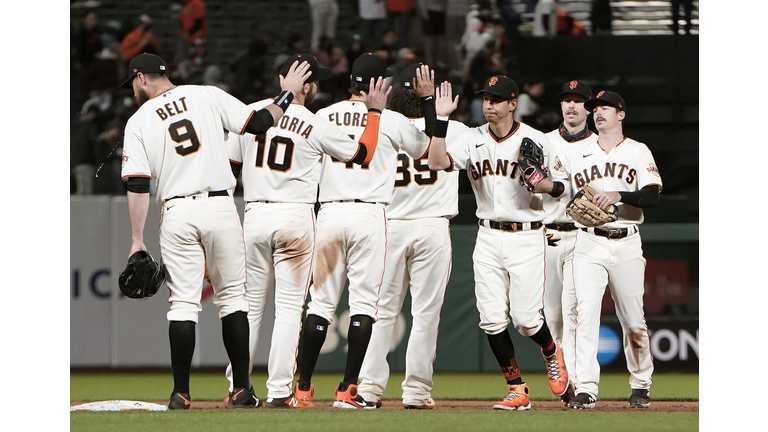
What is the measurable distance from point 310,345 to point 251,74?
26.4ft

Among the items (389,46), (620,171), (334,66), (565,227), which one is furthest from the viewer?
(334,66)

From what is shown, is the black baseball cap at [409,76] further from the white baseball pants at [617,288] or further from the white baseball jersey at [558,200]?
the white baseball pants at [617,288]

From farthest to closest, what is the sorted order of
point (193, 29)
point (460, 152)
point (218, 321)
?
point (193, 29)
point (218, 321)
point (460, 152)

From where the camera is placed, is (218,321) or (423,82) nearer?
(423,82)

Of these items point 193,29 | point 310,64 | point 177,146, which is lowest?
point 177,146

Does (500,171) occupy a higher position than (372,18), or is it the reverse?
(372,18)

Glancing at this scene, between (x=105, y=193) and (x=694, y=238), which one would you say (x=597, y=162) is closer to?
(x=694, y=238)

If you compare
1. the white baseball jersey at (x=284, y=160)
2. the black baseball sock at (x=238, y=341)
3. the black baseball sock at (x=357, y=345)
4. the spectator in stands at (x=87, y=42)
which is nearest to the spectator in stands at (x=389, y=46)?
the spectator in stands at (x=87, y=42)

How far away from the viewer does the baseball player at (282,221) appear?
606 centimetres

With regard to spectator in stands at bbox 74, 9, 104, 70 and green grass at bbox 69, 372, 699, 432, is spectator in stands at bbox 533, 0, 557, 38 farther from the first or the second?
green grass at bbox 69, 372, 699, 432

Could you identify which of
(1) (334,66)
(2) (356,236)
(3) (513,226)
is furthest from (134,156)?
(1) (334,66)

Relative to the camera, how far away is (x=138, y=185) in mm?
5449

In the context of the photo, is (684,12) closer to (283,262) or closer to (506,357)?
(506,357)

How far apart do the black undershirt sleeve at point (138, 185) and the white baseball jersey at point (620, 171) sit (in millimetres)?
2858
